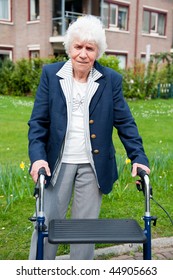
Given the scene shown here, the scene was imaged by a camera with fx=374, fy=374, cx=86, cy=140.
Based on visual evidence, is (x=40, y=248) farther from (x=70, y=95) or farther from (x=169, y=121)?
(x=169, y=121)

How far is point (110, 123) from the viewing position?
7.83 ft

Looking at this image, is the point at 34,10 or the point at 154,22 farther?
the point at 154,22

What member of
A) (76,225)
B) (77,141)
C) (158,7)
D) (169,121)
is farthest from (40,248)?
(158,7)

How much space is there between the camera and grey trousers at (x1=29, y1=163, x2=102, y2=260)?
244 centimetres

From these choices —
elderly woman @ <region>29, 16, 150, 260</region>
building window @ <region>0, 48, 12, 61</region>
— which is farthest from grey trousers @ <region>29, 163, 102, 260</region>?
building window @ <region>0, 48, 12, 61</region>

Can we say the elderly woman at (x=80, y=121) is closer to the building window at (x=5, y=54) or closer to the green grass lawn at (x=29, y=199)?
the green grass lawn at (x=29, y=199)

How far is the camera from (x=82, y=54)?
2.20 metres

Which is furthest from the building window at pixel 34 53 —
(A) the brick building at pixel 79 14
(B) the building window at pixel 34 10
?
(B) the building window at pixel 34 10

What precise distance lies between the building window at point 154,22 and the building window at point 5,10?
8.59 metres

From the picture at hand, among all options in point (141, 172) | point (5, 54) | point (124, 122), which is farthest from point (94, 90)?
point (5, 54)

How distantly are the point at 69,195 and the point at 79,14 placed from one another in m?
19.0

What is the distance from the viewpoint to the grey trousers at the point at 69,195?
2436 mm

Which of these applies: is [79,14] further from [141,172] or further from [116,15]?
[141,172]

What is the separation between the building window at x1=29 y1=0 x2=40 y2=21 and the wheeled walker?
19069 millimetres
